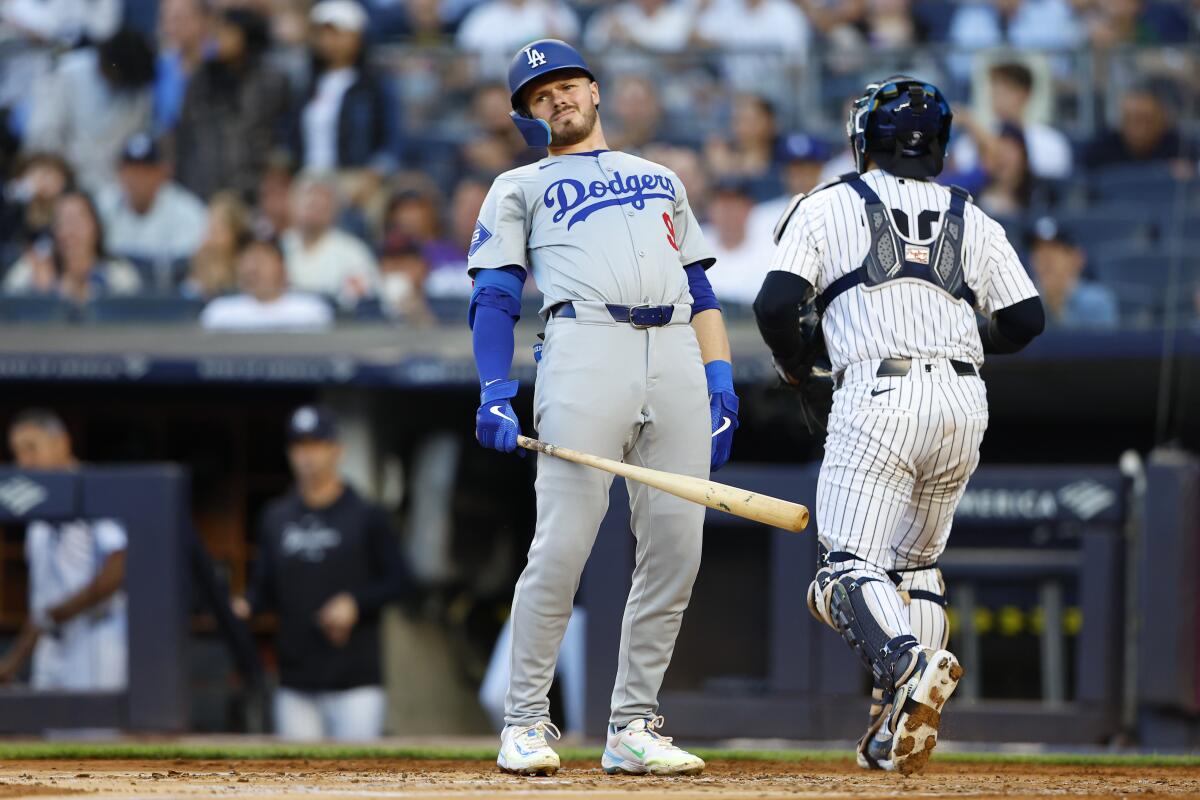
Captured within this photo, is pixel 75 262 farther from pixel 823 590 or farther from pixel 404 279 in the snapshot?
pixel 823 590

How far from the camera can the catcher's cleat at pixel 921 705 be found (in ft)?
13.4

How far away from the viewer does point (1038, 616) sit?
689 cm

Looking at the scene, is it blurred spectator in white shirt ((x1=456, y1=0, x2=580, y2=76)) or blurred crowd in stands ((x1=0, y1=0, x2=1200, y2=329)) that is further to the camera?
blurred spectator in white shirt ((x1=456, y1=0, x2=580, y2=76))

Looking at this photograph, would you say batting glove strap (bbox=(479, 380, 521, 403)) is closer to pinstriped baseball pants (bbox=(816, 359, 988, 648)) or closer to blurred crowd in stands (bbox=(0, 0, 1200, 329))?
pinstriped baseball pants (bbox=(816, 359, 988, 648))

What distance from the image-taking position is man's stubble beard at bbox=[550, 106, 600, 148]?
14.7 feet

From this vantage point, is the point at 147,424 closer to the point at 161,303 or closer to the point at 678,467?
the point at 161,303

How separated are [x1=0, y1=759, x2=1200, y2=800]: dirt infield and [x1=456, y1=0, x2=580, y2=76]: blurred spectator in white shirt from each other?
249 inches

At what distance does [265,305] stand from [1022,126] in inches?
156

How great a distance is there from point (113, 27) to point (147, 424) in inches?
103

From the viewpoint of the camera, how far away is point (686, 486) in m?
4.27

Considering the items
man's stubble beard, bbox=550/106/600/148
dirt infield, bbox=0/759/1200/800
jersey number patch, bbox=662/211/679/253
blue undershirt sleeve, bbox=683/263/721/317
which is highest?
man's stubble beard, bbox=550/106/600/148

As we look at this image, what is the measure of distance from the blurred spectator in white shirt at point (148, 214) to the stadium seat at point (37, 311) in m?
0.51

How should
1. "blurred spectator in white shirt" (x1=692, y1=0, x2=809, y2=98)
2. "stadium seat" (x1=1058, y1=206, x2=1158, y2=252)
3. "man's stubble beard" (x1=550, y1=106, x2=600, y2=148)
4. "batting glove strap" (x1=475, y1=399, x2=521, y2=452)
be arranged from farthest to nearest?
1. "blurred spectator in white shirt" (x1=692, y1=0, x2=809, y2=98)
2. "stadium seat" (x1=1058, y1=206, x2=1158, y2=252)
3. "man's stubble beard" (x1=550, y1=106, x2=600, y2=148)
4. "batting glove strap" (x1=475, y1=399, x2=521, y2=452)

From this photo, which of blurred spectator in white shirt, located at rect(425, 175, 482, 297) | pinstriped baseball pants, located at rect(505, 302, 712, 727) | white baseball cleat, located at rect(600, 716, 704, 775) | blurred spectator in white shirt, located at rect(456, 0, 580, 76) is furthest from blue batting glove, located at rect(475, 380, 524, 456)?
blurred spectator in white shirt, located at rect(456, 0, 580, 76)
